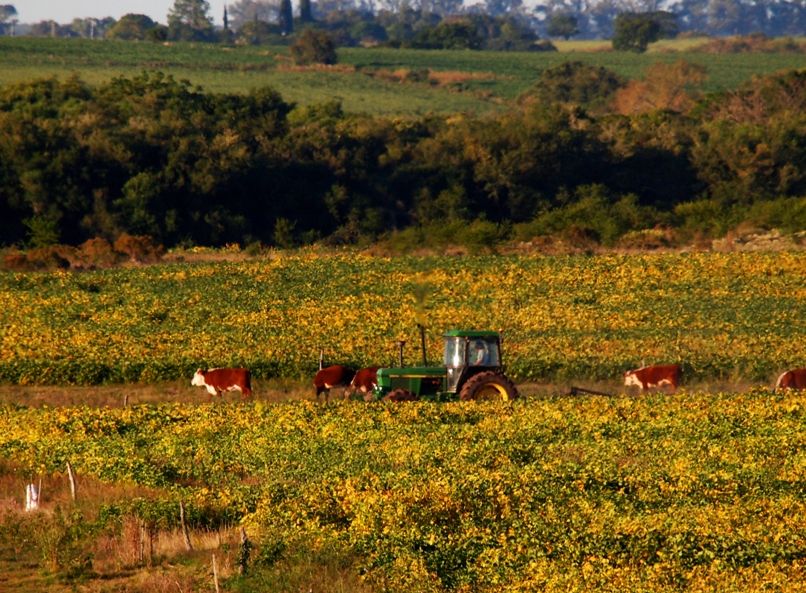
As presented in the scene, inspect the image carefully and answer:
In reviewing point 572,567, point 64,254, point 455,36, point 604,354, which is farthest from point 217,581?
point 455,36

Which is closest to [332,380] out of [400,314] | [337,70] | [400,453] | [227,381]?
[227,381]

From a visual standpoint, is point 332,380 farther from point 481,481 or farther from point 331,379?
point 481,481

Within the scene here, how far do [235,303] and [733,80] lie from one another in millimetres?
114313

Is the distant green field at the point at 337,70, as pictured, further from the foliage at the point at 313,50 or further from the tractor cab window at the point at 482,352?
the tractor cab window at the point at 482,352

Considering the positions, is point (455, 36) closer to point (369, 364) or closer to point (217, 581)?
point (369, 364)

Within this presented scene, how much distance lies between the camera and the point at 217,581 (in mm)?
16984

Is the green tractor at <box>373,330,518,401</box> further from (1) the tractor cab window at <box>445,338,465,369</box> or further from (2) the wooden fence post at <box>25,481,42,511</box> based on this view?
(2) the wooden fence post at <box>25,481,42,511</box>

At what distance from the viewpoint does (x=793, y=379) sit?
34.6 m

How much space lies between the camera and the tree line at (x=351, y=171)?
7600cm

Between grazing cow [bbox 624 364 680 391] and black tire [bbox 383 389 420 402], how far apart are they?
717cm

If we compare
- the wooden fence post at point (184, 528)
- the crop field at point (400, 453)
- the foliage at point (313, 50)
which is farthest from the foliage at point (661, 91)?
the wooden fence post at point (184, 528)

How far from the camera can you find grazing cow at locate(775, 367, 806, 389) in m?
34.4

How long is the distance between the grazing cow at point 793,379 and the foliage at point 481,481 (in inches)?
143

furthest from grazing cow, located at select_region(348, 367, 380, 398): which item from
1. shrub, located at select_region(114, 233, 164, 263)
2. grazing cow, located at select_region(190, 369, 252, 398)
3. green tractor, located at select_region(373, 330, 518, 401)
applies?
shrub, located at select_region(114, 233, 164, 263)
